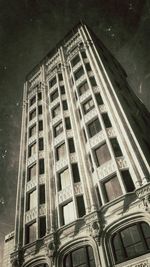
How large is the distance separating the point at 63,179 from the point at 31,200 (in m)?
4.86

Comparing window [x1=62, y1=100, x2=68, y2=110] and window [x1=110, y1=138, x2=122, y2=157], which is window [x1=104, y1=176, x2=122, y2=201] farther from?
window [x1=62, y1=100, x2=68, y2=110]

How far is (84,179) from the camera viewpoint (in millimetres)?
21062

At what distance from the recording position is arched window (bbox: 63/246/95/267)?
16.8 metres

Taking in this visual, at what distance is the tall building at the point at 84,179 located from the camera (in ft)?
53.0

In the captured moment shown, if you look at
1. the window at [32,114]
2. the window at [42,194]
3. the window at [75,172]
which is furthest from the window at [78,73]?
the window at [42,194]

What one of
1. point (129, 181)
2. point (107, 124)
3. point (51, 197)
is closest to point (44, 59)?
point (107, 124)

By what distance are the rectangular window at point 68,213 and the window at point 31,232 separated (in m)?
3.71

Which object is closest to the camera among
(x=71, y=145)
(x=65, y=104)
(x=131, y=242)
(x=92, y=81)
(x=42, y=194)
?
(x=131, y=242)

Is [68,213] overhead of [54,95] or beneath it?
beneath

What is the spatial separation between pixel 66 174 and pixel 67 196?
2.67 m

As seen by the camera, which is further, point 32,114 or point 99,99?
point 32,114

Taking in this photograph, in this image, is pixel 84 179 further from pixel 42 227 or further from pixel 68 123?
pixel 68 123

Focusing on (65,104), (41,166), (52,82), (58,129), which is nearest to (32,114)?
(52,82)

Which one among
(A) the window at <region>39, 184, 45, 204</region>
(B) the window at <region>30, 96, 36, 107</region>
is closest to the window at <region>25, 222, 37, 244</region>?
(A) the window at <region>39, 184, 45, 204</region>
